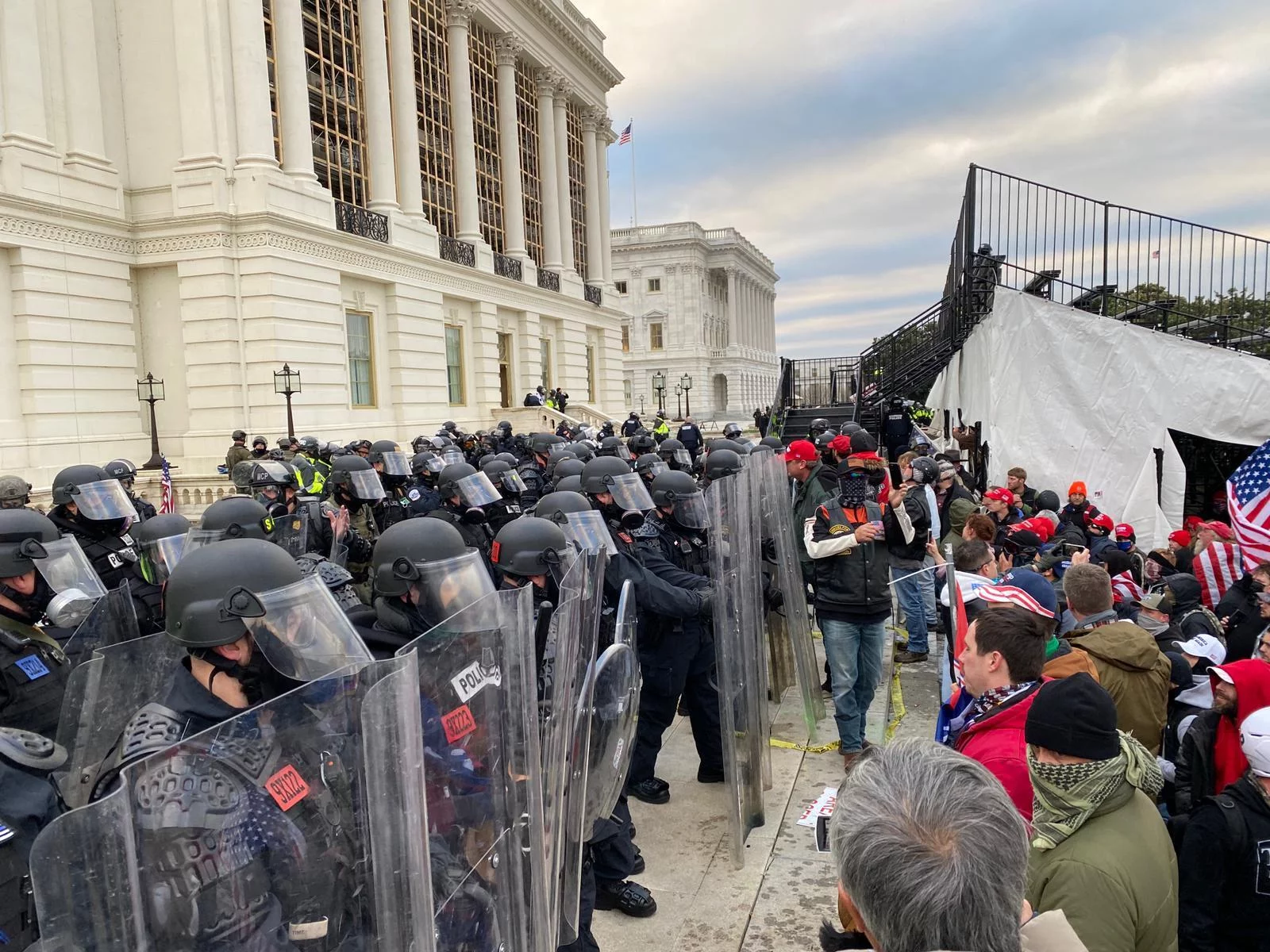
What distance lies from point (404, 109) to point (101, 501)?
21891 millimetres

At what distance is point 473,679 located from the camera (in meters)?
2.05

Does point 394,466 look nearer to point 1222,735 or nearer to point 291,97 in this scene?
point 1222,735

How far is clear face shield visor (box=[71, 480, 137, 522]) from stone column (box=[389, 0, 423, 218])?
20288mm

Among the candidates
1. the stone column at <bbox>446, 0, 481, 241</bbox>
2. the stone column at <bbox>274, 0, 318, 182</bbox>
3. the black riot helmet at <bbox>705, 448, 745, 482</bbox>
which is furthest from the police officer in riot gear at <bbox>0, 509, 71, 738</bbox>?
the stone column at <bbox>446, 0, 481, 241</bbox>

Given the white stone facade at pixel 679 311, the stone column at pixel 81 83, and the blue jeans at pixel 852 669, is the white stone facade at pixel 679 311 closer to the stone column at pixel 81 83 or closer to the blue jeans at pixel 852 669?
the stone column at pixel 81 83

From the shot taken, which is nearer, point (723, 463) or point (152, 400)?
point (723, 463)

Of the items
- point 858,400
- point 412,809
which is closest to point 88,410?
point 858,400

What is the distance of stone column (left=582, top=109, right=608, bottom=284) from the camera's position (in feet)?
126

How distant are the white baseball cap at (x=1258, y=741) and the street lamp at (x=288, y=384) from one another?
1667 centimetres

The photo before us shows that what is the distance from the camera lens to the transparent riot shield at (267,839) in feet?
4.01

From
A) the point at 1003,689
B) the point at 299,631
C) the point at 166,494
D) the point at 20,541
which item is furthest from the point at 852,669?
the point at 166,494

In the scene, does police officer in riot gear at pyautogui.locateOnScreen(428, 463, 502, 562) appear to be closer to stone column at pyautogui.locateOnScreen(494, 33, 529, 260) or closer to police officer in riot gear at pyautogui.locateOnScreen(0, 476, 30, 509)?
police officer in riot gear at pyautogui.locateOnScreen(0, 476, 30, 509)

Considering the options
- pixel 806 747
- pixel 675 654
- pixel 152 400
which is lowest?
pixel 806 747

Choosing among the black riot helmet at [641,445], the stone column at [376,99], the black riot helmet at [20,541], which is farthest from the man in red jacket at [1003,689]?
the stone column at [376,99]
